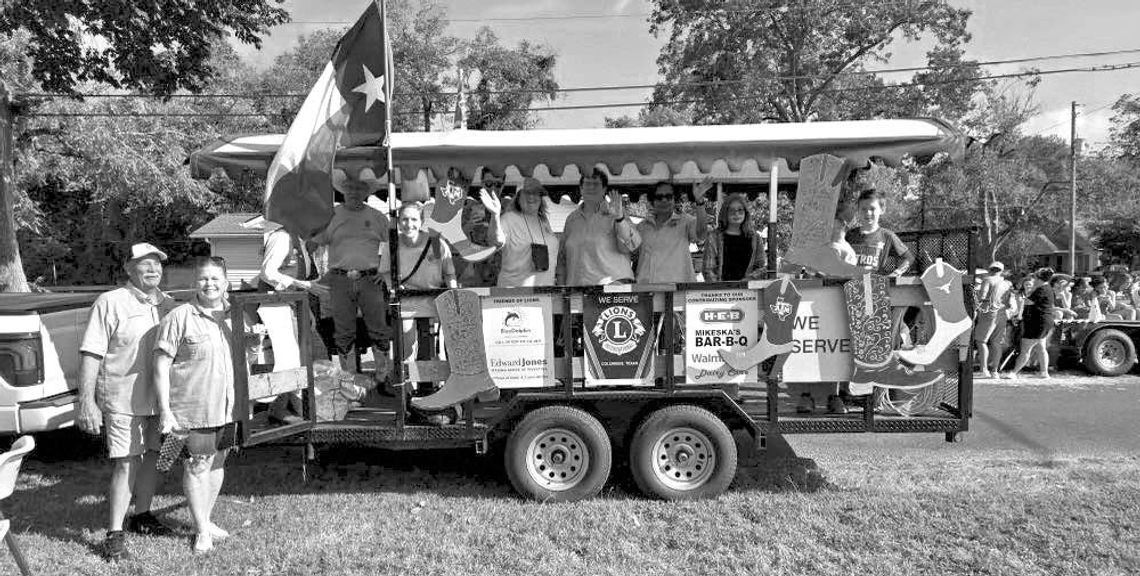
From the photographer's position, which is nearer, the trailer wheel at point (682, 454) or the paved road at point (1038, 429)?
the trailer wheel at point (682, 454)

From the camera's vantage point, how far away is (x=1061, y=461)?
540 cm

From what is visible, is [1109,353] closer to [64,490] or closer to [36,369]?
[64,490]

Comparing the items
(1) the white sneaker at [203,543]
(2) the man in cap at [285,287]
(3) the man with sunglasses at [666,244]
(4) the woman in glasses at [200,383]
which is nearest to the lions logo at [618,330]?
(3) the man with sunglasses at [666,244]

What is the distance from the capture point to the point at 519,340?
14.3 feet

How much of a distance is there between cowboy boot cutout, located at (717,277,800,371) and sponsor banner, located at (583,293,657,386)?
685 millimetres

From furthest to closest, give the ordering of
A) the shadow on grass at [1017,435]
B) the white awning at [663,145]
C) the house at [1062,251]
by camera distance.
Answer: the house at [1062,251]
the shadow on grass at [1017,435]
the white awning at [663,145]

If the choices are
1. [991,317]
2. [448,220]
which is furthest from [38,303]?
[991,317]

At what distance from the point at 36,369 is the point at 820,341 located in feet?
17.1

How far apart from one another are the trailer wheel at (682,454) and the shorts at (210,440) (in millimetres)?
2369

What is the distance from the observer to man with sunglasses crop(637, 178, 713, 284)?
4.96 m

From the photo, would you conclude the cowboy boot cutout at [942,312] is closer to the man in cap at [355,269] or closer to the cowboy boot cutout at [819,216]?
the cowboy boot cutout at [819,216]

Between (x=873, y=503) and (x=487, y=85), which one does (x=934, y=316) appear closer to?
(x=873, y=503)

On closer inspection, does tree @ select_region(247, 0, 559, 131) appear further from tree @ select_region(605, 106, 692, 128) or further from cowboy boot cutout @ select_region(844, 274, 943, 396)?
cowboy boot cutout @ select_region(844, 274, 943, 396)

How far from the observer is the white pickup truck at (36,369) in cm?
456
